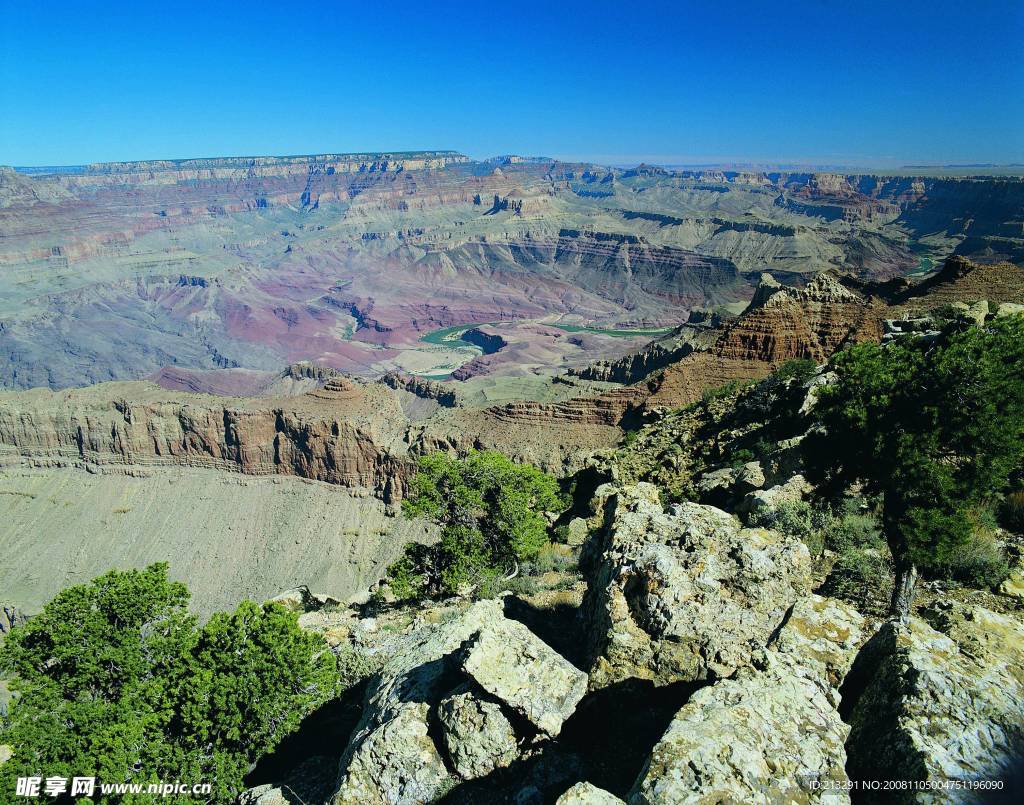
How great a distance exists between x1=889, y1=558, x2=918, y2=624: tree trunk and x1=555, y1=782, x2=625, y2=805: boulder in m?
8.20

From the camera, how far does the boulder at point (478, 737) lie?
8.20m

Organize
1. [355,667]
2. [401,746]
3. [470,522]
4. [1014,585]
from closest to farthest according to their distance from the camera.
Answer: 1. [401,746]
2. [1014,585]
3. [355,667]
4. [470,522]

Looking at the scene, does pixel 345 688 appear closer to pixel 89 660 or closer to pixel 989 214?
pixel 89 660

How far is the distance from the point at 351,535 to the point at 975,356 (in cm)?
5120

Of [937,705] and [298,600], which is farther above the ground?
[937,705]

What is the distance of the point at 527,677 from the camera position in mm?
8633

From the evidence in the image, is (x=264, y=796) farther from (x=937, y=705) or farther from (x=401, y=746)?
(x=937, y=705)

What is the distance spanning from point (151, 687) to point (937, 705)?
46.2 feet

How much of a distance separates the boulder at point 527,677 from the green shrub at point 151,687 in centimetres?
609

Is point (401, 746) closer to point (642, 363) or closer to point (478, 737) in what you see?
point (478, 737)

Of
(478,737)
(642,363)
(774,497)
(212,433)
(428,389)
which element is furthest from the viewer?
(428,389)

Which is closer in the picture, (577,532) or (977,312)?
(577,532)

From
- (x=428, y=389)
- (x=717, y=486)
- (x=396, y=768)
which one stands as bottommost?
(x=428, y=389)

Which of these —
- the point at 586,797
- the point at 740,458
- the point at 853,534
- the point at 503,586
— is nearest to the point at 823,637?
the point at 586,797
